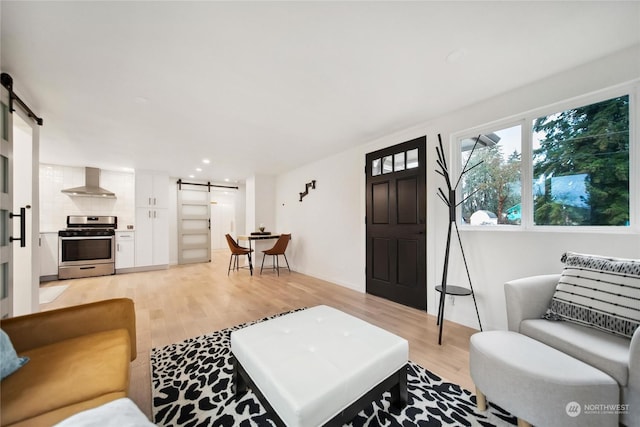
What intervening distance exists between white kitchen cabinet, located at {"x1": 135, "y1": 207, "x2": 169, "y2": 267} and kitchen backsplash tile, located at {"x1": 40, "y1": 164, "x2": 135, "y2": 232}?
0.65 m

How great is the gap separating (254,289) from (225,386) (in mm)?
2378

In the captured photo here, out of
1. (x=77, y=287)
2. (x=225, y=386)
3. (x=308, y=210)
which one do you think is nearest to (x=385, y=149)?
(x=308, y=210)

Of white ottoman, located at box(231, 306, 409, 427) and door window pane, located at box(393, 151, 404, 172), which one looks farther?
door window pane, located at box(393, 151, 404, 172)

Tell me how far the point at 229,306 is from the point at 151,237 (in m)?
3.69

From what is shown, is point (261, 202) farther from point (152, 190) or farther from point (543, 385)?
point (543, 385)

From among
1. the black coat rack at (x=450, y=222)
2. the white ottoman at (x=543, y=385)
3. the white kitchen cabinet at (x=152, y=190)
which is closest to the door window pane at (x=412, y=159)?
the black coat rack at (x=450, y=222)

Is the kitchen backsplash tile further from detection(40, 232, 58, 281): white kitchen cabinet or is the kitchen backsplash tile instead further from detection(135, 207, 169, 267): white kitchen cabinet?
detection(135, 207, 169, 267): white kitchen cabinet

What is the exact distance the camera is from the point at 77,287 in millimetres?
4059

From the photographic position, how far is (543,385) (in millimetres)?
1059

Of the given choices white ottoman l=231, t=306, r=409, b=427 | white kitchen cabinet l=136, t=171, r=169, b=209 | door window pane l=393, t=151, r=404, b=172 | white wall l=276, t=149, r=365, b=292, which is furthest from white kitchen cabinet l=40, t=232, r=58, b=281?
door window pane l=393, t=151, r=404, b=172

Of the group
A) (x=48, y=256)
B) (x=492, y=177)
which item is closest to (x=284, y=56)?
(x=492, y=177)

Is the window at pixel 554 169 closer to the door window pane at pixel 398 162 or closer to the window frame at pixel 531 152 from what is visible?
the window frame at pixel 531 152

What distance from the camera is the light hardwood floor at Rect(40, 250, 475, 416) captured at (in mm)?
1913

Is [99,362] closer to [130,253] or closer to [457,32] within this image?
[457,32]
